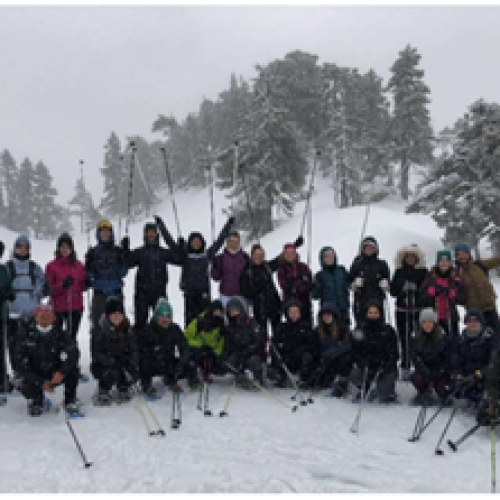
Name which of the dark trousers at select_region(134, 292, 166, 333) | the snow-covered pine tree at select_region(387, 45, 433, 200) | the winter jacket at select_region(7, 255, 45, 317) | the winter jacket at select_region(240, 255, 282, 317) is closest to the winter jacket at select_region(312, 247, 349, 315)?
the winter jacket at select_region(240, 255, 282, 317)

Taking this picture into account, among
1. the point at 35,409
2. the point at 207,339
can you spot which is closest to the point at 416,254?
the point at 207,339

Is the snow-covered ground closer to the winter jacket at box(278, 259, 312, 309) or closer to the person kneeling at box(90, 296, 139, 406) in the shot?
the person kneeling at box(90, 296, 139, 406)

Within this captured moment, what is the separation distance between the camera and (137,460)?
205 inches

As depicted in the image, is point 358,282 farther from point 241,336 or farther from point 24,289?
point 24,289

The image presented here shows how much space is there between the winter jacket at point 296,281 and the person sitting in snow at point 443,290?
77.1 inches

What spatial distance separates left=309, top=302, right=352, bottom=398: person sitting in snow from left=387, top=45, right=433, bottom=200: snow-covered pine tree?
3477 cm

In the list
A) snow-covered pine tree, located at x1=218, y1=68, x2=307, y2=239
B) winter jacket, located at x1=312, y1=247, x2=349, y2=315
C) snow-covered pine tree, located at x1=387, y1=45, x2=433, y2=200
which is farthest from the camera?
snow-covered pine tree, located at x1=387, y1=45, x2=433, y2=200

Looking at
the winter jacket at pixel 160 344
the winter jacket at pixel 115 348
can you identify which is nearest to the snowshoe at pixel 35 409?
the winter jacket at pixel 115 348

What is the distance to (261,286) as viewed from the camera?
8.21 m

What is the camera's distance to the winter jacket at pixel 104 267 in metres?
7.84

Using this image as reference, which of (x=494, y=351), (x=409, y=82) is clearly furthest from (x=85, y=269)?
(x=409, y=82)

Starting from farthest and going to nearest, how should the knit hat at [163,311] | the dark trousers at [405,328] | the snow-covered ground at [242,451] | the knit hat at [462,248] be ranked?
the dark trousers at [405,328] → the knit hat at [462,248] → the knit hat at [163,311] → the snow-covered ground at [242,451]

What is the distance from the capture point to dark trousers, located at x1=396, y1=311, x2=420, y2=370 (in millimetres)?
8016

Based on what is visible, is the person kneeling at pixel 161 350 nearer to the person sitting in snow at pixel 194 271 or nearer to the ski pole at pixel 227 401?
the ski pole at pixel 227 401
